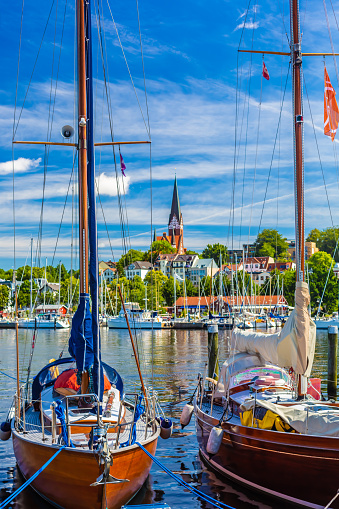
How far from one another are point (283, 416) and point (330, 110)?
8.99 m

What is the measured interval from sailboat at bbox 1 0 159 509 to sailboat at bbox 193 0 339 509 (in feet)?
7.13

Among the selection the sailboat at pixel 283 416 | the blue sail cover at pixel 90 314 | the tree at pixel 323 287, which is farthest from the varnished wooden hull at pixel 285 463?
the tree at pixel 323 287

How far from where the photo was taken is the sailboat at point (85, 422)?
10836 millimetres

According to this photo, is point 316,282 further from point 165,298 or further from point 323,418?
point 323,418

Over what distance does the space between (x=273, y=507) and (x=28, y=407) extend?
300 inches

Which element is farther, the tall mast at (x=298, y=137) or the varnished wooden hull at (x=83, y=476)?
the tall mast at (x=298, y=137)

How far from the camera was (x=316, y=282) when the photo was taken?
105438 millimetres

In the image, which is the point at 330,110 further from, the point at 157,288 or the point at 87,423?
the point at 157,288

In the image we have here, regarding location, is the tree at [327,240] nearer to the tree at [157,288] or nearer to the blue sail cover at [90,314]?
the tree at [157,288]

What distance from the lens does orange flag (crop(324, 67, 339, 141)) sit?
53.2ft

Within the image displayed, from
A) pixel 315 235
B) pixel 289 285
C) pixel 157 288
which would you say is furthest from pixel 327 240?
pixel 157 288

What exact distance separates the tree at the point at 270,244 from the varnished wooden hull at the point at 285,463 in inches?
6527

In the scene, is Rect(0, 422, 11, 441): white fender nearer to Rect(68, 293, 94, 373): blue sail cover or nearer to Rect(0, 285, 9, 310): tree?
Rect(68, 293, 94, 373): blue sail cover

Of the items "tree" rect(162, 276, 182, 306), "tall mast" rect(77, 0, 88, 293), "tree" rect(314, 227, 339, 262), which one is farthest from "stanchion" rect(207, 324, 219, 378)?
"tree" rect(314, 227, 339, 262)
